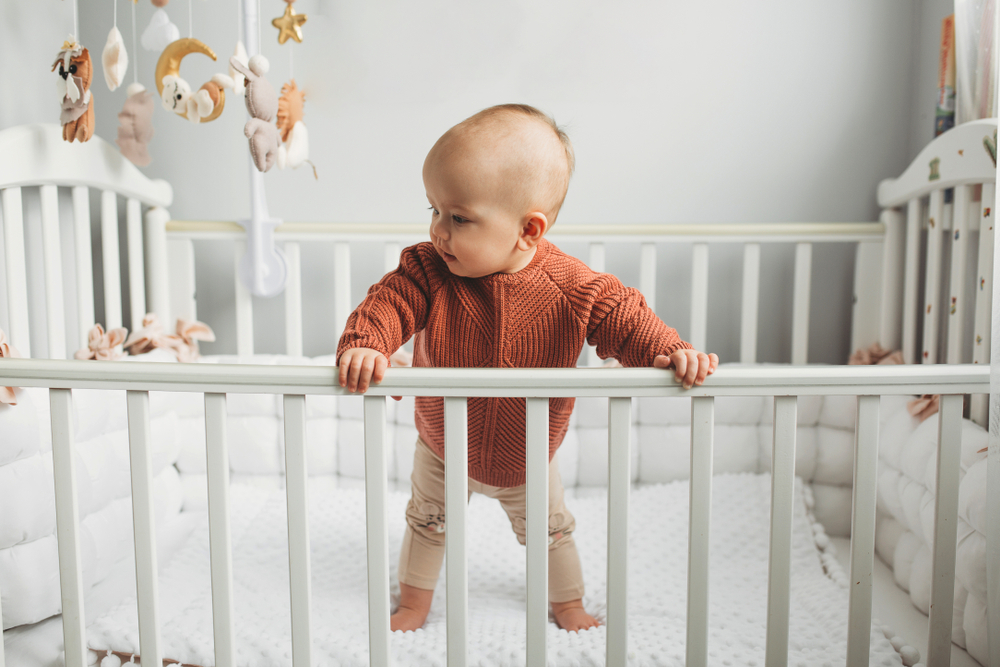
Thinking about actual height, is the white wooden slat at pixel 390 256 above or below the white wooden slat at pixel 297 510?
above

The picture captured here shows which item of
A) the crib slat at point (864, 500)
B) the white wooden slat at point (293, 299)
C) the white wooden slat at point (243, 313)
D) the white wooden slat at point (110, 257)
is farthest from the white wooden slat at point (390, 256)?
the crib slat at point (864, 500)

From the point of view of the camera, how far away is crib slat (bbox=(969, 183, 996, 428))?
101cm

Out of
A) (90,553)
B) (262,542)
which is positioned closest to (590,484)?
(262,542)

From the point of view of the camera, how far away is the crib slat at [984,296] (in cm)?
101

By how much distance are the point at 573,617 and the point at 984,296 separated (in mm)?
795

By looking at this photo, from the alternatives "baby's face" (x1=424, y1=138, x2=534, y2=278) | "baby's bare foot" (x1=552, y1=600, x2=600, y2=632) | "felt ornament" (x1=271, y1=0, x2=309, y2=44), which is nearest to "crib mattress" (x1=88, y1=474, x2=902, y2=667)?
"baby's bare foot" (x1=552, y1=600, x2=600, y2=632)

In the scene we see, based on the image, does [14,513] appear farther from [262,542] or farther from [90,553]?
[262,542]

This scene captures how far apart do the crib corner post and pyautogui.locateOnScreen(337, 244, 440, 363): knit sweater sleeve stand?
85cm

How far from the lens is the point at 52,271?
118 cm

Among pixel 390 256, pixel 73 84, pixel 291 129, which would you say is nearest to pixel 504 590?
pixel 390 256

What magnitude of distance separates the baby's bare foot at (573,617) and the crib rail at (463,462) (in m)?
0.27

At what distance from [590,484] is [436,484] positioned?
0.55 metres

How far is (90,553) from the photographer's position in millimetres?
933

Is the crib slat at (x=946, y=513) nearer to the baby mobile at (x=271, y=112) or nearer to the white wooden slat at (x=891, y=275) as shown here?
the white wooden slat at (x=891, y=275)
